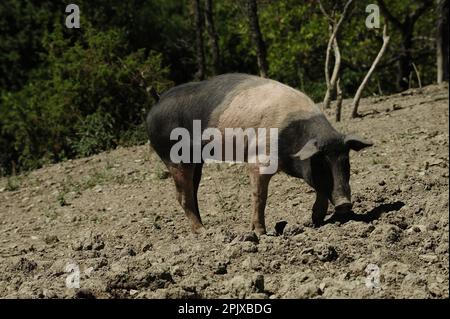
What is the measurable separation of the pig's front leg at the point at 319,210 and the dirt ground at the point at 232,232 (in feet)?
0.28

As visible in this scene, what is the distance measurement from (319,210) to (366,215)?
0.41 m

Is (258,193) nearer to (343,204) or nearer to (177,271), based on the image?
(343,204)

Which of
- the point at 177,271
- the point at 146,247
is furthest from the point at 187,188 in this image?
the point at 177,271

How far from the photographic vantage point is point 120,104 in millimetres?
16406

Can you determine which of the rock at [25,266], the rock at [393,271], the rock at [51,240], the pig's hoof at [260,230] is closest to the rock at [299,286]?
the rock at [393,271]

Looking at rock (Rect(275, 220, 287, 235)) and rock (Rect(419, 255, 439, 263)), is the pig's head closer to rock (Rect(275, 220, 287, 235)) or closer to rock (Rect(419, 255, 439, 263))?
rock (Rect(275, 220, 287, 235))

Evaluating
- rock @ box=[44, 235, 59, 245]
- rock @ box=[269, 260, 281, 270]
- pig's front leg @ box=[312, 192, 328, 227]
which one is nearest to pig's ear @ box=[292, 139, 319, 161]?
pig's front leg @ box=[312, 192, 328, 227]

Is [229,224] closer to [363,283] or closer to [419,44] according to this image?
[363,283]

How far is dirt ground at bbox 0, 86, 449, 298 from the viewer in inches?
192

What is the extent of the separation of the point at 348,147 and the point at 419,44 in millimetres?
18241

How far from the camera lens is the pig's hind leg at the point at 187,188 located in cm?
721

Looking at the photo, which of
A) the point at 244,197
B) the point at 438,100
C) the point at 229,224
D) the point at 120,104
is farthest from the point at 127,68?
the point at 229,224

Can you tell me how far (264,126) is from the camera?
6.48 m

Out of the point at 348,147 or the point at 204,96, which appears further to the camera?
the point at 204,96
